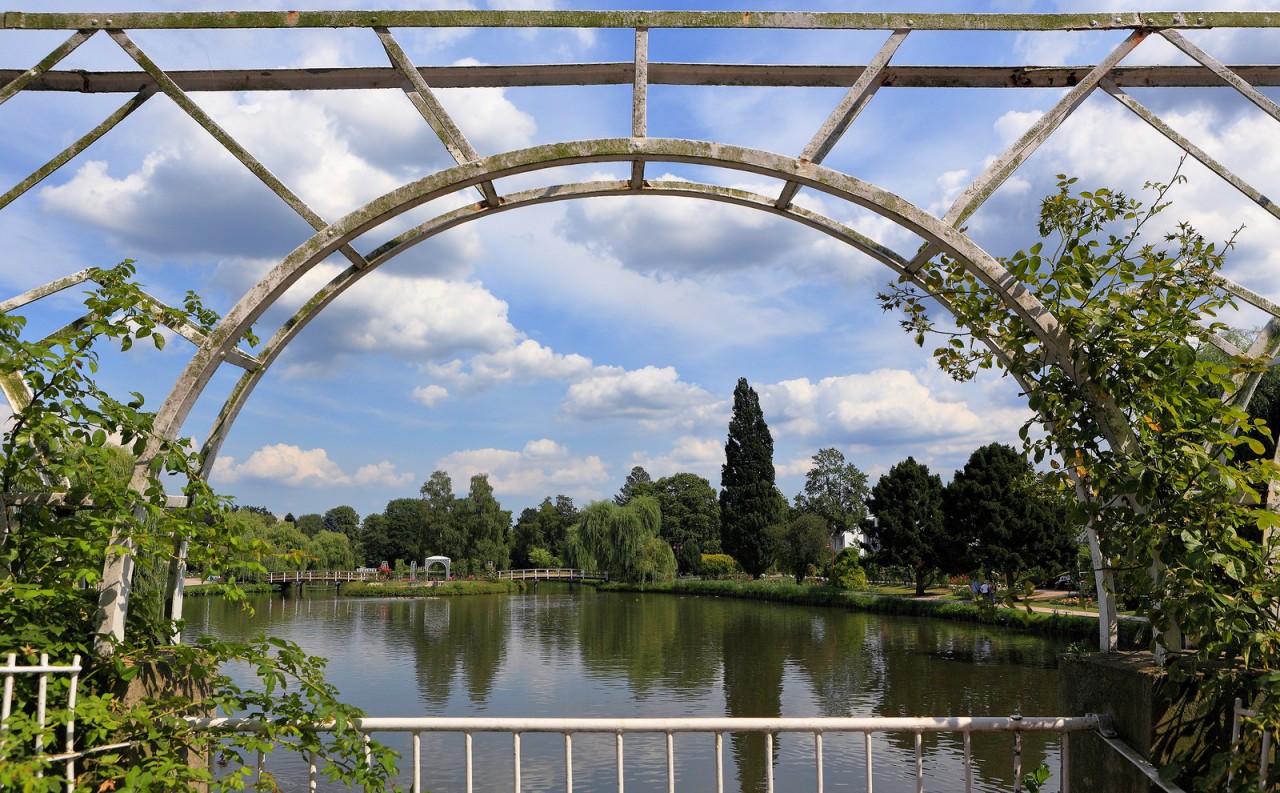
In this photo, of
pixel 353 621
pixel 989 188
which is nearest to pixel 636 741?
pixel 989 188

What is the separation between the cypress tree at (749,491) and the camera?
3762 centimetres

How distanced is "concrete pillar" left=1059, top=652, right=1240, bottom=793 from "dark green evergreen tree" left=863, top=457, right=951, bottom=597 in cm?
2364

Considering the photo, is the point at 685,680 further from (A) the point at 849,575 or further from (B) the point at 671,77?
(A) the point at 849,575

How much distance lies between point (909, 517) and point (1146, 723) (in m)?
25.8

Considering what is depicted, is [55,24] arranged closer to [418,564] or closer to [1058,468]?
[1058,468]

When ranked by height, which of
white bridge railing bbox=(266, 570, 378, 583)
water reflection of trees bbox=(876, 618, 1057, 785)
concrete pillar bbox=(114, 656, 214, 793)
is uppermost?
concrete pillar bbox=(114, 656, 214, 793)

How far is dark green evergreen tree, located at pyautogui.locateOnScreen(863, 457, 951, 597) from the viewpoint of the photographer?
26.2 m

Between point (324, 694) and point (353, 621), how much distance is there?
23.9m

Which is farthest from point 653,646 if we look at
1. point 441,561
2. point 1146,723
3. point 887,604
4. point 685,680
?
point 441,561

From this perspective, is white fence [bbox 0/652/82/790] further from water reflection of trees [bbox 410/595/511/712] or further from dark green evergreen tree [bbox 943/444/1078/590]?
dark green evergreen tree [bbox 943/444/1078/590]

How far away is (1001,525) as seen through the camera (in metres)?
22.5

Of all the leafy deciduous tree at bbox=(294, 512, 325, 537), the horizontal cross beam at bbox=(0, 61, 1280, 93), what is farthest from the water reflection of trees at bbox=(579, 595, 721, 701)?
the leafy deciduous tree at bbox=(294, 512, 325, 537)

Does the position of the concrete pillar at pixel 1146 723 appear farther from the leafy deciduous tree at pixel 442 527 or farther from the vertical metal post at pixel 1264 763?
the leafy deciduous tree at pixel 442 527

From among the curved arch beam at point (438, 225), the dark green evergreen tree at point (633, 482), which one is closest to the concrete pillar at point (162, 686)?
the curved arch beam at point (438, 225)
